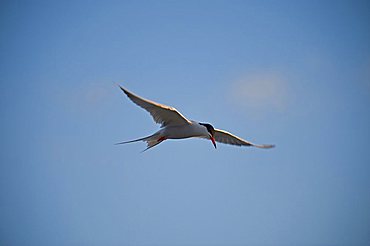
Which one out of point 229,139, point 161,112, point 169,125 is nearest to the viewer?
point 161,112

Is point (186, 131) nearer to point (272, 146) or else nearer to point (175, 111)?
point (175, 111)

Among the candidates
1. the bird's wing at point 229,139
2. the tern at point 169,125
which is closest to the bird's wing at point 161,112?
the tern at point 169,125

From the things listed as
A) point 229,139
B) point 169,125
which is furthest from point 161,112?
point 229,139

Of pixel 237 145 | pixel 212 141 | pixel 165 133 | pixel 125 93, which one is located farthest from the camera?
pixel 237 145

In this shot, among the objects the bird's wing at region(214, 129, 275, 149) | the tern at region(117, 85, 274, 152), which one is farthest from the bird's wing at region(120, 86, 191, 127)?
the bird's wing at region(214, 129, 275, 149)

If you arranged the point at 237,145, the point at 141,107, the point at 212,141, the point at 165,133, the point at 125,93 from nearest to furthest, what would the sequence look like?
the point at 125,93, the point at 141,107, the point at 165,133, the point at 212,141, the point at 237,145

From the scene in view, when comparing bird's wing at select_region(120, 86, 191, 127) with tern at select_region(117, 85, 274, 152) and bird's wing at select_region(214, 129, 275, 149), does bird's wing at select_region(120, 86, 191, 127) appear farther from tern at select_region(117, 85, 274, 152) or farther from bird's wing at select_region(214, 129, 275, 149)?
bird's wing at select_region(214, 129, 275, 149)

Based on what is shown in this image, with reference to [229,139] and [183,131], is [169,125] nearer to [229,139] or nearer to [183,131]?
[183,131]

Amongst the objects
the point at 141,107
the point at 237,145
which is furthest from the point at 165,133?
the point at 237,145

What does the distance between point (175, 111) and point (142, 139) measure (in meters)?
1.11

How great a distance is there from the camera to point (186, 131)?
9.39 meters

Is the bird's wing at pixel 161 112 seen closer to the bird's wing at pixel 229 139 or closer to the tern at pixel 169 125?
the tern at pixel 169 125

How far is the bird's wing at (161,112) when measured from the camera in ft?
25.7

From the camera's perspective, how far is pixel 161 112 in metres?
8.68
